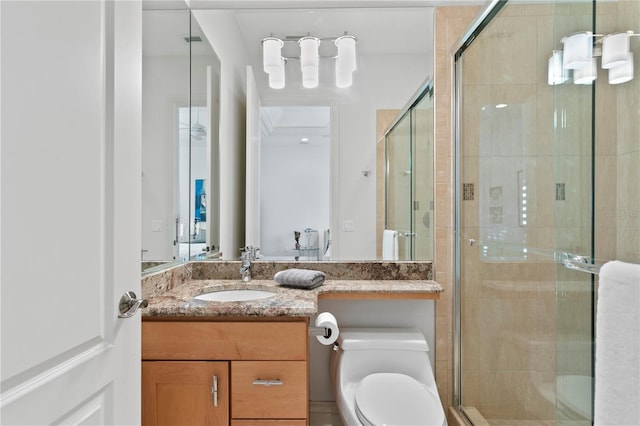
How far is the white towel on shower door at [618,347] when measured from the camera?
74 centimetres

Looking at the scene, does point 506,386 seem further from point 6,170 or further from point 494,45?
point 6,170

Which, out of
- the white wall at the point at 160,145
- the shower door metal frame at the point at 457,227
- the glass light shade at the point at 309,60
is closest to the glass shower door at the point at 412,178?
the shower door metal frame at the point at 457,227

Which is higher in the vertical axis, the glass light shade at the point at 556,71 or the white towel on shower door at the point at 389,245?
the glass light shade at the point at 556,71

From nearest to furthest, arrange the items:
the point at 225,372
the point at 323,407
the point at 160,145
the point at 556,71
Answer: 1. the point at 556,71
2. the point at 225,372
3. the point at 160,145
4. the point at 323,407

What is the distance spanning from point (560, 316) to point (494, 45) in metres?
1.15

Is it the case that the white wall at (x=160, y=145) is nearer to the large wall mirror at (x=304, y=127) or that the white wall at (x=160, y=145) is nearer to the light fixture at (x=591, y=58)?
the large wall mirror at (x=304, y=127)

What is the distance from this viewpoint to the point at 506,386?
1586 mm

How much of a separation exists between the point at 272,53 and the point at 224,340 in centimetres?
145

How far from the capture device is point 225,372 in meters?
1.30

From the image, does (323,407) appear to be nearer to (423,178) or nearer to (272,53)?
(423,178)

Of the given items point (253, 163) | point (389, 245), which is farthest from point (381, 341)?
point (253, 163)

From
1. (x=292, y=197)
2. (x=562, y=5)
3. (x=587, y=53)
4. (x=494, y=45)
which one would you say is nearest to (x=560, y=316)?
(x=587, y=53)

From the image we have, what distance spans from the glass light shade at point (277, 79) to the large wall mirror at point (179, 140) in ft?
0.96

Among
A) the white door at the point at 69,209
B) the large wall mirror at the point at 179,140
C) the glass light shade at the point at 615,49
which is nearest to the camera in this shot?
the white door at the point at 69,209
